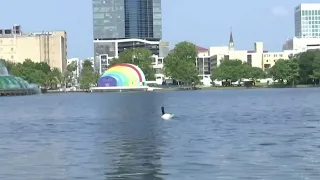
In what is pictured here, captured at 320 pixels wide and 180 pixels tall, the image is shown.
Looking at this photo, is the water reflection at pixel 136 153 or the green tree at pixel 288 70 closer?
the water reflection at pixel 136 153

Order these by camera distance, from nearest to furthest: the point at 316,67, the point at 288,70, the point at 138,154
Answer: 1. the point at 138,154
2. the point at 316,67
3. the point at 288,70

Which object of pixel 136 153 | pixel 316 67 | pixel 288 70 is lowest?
pixel 136 153

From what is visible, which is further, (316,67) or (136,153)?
(316,67)

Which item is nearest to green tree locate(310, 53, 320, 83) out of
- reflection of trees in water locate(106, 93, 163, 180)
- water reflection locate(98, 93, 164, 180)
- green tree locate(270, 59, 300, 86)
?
green tree locate(270, 59, 300, 86)

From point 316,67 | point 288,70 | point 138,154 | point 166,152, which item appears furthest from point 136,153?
point 288,70

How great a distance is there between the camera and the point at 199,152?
2881 centimetres

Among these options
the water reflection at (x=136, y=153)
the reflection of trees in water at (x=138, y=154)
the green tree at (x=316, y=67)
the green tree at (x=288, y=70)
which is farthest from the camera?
the green tree at (x=288, y=70)

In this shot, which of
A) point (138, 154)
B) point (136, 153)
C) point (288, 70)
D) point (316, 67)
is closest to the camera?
point (138, 154)

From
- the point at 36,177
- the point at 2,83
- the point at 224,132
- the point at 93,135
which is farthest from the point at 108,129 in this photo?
the point at 2,83

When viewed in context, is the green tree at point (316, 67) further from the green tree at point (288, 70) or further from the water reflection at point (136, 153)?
the water reflection at point (136, 153)

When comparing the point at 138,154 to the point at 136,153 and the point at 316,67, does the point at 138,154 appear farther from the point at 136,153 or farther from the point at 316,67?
the point at 316,67

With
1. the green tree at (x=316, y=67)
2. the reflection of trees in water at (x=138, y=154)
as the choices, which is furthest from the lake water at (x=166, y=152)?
the green tree at (x=316, y=67)

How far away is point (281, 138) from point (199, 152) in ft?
23.4

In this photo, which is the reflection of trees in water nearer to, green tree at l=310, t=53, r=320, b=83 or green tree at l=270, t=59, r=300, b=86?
green tree at l=310, t=53, r=320, b=83
